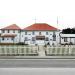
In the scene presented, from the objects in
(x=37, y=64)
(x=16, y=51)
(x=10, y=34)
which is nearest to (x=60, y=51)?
(x=16, y=51)

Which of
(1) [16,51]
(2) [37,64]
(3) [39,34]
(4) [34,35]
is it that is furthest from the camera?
(3) [39,34]

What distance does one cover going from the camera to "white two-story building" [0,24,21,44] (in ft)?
276

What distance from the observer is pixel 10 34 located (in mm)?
87188

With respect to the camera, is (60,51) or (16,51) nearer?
(16,51)

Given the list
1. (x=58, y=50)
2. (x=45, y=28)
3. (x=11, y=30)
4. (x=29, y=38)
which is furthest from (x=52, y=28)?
(x=58, y=50)

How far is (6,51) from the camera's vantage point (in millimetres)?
25953

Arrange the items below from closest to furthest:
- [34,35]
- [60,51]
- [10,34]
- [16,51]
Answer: [16,51], [60,51], [34,35], [10,34]

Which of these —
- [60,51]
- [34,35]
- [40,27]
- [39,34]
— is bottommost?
[60,51]

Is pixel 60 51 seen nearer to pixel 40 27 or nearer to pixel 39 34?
pixel 39 34

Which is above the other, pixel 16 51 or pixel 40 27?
pixel 40 27

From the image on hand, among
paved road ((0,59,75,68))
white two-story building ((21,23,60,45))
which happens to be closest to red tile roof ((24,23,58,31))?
white two-story building ((21,23,60,45))

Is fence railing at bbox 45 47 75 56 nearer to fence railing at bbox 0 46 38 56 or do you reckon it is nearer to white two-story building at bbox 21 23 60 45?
fence railing at bbox 0 46 38 56

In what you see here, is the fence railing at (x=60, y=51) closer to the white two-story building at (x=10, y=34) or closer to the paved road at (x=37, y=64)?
the paved road at (x=37, y=64)

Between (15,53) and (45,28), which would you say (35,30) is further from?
(15,53)
